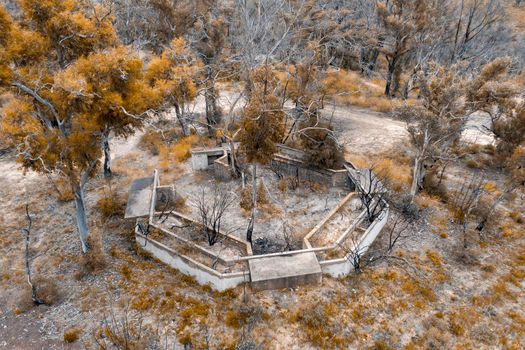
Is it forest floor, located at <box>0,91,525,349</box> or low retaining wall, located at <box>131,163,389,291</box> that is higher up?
low retaining wall, located at <box>131,163,389,291</box>

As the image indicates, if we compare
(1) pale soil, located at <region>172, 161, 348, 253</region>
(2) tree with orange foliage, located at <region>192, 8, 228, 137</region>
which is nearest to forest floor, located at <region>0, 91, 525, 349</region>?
(1) pale soil, located at <region>172, 161, 348, 253</region>

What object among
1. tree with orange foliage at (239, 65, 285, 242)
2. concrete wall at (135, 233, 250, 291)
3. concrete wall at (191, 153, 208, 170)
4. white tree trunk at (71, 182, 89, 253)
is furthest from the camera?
concrete wall at (191, 153, 208, 170)

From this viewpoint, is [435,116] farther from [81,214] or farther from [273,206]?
[81,214]

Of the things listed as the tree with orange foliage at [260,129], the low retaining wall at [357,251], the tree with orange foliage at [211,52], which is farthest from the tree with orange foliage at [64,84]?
the tree with orange foliage at [211,52]

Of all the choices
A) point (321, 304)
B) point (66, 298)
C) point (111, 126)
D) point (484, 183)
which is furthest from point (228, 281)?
point (484, 183)

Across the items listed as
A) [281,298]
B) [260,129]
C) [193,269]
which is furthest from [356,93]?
[193,269]

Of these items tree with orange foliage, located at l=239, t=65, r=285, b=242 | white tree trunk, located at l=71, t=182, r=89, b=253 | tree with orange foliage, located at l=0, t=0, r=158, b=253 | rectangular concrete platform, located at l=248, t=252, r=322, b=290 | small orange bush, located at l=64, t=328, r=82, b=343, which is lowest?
small orange bush, located at l=64, t=328, r=82, b=343

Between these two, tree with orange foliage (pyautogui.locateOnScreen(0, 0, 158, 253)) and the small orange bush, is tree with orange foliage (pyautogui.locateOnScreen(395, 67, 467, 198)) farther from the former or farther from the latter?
the small orange bush
